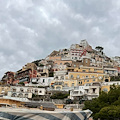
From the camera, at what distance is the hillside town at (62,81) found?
4997 cm

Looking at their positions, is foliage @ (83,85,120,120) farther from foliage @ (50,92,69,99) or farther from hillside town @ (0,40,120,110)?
foliage @ (50,92,69,99)

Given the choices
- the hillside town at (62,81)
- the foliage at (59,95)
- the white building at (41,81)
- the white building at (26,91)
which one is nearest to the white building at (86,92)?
the hillside town at (62,81)

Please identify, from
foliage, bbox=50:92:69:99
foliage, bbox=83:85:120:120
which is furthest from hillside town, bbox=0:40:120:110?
foliage, bbox=83:85:120:120

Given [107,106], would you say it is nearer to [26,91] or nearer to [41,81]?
[26,91]

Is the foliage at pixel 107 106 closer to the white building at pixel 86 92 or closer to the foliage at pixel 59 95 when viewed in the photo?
the white building at pixel 86 92

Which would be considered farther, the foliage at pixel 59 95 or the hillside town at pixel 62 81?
the foliage at pixel 59 95

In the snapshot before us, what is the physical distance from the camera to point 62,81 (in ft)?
201

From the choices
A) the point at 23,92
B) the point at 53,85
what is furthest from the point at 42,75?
the point at 23,92

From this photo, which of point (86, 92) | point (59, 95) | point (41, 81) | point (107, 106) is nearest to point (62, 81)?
point (41, 81)

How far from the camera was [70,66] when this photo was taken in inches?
2911

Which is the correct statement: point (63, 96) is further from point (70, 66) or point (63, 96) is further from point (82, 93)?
point (70, 66)

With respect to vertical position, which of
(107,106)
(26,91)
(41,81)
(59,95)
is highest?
(41,81)

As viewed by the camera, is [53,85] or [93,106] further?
[53,85]

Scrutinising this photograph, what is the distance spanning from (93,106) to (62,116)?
64.5 ft
